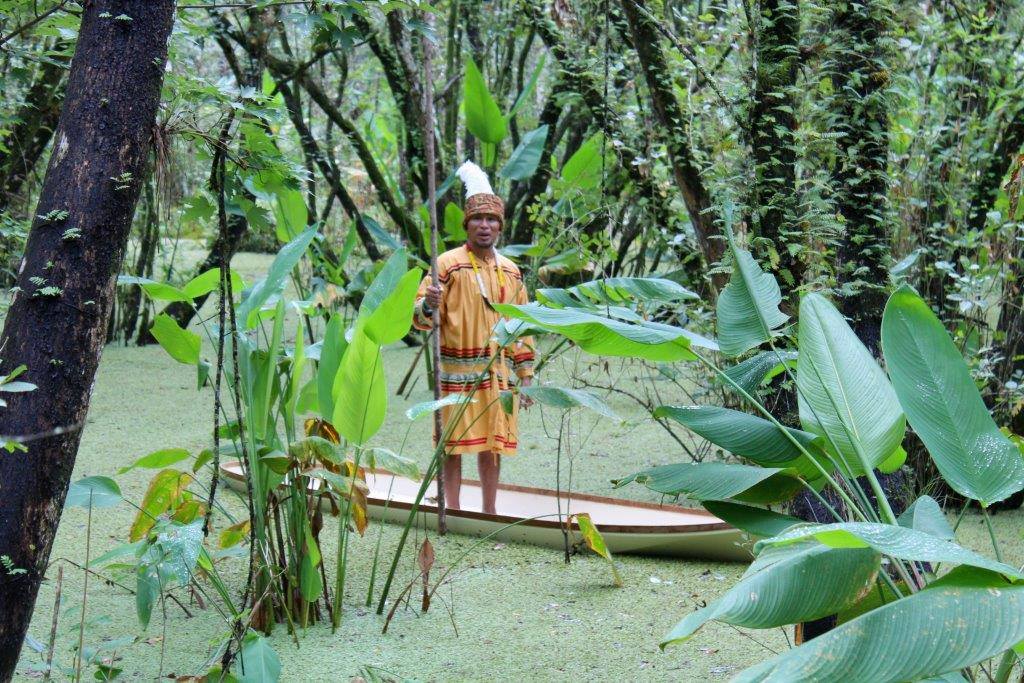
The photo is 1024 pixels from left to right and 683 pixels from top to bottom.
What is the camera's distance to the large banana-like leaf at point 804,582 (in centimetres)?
154

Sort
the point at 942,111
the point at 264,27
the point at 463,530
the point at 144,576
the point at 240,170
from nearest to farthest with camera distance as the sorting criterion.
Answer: the point at 144,576 < the point at 240,170 < the point at 463,530 < the point at 942,111 < the point at 264,27

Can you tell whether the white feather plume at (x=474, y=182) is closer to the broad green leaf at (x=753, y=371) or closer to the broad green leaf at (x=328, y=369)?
the broad green leaf at (x=328, y=369)

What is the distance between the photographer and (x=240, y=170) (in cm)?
264

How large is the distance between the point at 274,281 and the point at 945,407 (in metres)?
1.77

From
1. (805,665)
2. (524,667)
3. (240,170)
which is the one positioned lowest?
(524,667)

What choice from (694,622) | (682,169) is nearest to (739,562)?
(682,169)

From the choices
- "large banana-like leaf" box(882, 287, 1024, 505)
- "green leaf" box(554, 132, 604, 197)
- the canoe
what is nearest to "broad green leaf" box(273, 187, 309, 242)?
the canoe

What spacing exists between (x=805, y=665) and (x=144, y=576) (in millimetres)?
1620

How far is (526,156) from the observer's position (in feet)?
17.4

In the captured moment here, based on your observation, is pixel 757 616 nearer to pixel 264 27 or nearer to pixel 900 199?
pixel 900 199

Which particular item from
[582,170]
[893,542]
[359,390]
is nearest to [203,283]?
[359,390]

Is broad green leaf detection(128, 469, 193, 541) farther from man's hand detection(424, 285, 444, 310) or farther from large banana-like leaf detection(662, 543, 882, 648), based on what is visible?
large banana-like leaf detection(662, 543, 882, 648)

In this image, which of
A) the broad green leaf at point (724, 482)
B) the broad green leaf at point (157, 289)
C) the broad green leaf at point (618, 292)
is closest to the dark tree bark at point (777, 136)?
the broad green leaf at point (618, 292)

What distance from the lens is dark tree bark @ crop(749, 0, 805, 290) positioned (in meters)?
2.88
